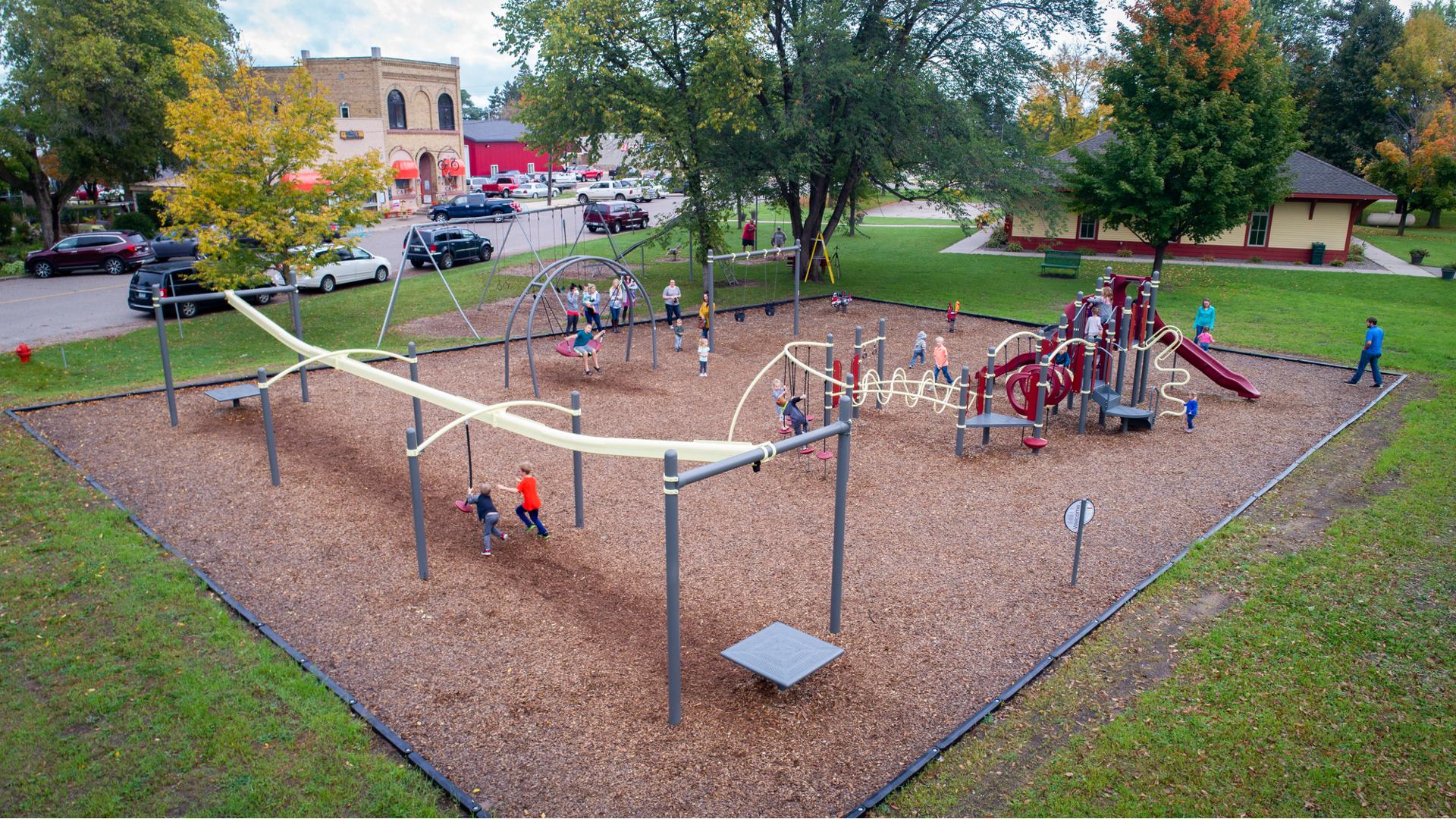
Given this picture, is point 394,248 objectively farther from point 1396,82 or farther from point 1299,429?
point 1396,82

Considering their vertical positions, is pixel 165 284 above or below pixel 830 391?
above

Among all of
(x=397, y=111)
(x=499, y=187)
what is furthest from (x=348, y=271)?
(x=499, y=187)

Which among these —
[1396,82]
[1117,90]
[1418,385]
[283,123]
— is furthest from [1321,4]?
[283,123]

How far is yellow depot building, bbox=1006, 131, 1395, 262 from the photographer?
36562 millimetres

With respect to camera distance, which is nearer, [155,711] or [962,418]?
[155,711]

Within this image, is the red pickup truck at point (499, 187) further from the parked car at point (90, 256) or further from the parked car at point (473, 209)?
the parked car at point (90, 256)

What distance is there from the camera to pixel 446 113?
6444 cm

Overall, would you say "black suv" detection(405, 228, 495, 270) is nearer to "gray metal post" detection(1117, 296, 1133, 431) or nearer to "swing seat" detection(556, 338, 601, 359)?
"swing seat" detection(556, 338, 601, 359)

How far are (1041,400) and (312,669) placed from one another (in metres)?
11.9

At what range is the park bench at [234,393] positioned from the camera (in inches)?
648

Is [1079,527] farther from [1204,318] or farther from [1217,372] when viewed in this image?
[1204,318]

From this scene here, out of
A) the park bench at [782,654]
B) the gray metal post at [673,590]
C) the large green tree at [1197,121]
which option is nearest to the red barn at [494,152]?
the large green tree at [1197,121]

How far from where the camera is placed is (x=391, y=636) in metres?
9.38

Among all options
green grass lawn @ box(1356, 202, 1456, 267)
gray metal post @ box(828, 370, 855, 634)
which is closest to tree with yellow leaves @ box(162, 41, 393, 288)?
gray metal post @ box(828, 370, 855, 634)
